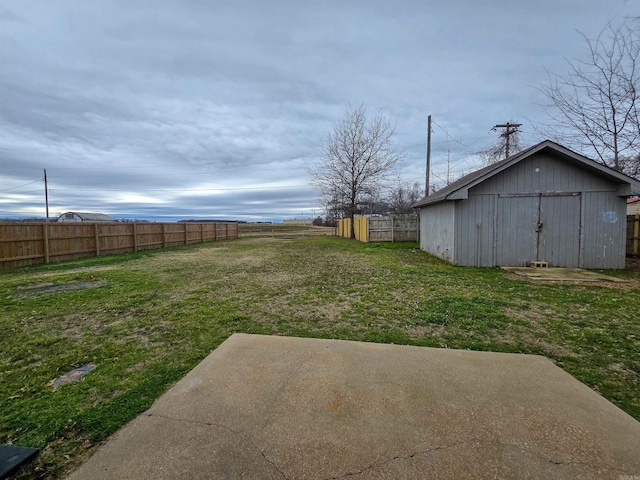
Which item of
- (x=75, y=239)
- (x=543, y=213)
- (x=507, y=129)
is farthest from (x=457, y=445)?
(x=507, y=129)

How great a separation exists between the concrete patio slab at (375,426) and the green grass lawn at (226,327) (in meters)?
0.36

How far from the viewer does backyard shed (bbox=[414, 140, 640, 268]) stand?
8.35 m

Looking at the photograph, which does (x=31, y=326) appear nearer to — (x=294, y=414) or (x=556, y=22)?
(x=294, y=414)

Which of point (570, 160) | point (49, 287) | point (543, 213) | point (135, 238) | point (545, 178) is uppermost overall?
point (570, 160)

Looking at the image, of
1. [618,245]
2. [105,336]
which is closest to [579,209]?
[618,245]

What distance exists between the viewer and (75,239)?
40.4 ft

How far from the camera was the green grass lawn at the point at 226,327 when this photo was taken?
2189 mm

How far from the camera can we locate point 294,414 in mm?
1953

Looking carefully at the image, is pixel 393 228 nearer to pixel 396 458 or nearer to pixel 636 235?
pixel 636 235

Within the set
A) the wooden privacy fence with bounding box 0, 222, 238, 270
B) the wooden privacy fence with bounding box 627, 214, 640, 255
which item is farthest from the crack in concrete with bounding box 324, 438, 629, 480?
the wooden privacy fence with bounding box 0, 222, 238, 270

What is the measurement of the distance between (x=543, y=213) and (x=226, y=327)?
9339mm

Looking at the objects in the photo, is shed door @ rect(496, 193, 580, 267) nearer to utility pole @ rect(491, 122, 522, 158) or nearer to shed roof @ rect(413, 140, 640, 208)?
shed roof @ rect(413, 140, 640, 208)

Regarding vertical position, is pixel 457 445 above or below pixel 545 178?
below

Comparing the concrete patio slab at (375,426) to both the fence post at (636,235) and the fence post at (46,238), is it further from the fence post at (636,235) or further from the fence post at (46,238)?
the fence post at (46,238)
